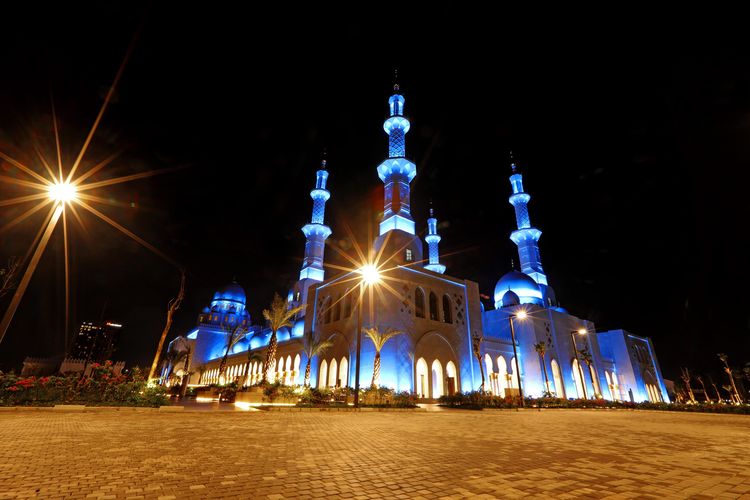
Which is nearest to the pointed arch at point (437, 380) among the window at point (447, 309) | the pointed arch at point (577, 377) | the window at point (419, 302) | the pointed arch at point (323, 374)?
the window at point (447, 309)

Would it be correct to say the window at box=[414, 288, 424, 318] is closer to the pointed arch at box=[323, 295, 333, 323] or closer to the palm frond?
the palm frond

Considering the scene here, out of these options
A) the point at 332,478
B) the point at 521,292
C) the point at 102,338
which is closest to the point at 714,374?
the point at 521,292

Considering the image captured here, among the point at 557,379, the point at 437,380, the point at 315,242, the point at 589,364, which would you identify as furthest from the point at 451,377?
the point at 315,242

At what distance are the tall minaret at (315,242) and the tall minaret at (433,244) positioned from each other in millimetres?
16687

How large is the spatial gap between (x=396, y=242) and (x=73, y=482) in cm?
3049

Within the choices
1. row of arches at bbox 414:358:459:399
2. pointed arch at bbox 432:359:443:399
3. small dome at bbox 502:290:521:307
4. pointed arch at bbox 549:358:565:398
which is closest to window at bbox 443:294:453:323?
row of arches at bbox 414:358:459:399

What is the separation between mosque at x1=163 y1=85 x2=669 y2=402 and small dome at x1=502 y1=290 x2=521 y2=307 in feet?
0.38

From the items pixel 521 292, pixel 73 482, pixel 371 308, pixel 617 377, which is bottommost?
pixel 73 482

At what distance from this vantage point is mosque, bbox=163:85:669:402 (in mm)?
28516

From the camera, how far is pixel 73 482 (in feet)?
11.7

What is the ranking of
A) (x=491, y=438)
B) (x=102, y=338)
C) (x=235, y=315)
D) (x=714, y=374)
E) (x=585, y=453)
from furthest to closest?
(x=102, y=338), (x=235, y=315), (x=714, y=374), (x=491, y=438), (x=585, y=453)

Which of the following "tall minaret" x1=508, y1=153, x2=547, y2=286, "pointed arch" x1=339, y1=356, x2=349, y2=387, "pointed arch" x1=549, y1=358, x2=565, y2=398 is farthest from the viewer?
"tall minaret" x1=508, y1=153, x2=547, y2=286

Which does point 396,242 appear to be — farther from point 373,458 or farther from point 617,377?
point 617,377

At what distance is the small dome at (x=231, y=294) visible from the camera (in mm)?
64625
